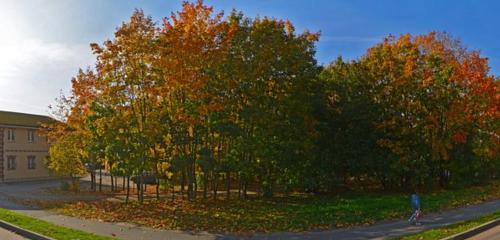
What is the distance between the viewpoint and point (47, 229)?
1527 cm

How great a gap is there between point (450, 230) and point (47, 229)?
12.7m

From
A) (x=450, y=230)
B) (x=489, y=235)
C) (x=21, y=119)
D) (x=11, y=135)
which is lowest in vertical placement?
(x=489, y=235)

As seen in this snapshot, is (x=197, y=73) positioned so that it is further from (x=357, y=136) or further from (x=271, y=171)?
(x=357, y=136)

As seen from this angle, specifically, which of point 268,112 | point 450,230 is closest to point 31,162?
point 268,112

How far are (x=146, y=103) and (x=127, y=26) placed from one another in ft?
11.9

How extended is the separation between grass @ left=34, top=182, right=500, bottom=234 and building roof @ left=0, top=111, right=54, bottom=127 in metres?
23.5

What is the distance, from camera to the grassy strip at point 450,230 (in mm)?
13180

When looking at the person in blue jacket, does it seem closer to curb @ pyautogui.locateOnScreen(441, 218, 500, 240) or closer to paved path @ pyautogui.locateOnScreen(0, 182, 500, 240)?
paved path @ pyautogui.locateOnScreen(0, 182, 500, 240)

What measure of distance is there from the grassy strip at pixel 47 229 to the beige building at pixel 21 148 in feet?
88.8

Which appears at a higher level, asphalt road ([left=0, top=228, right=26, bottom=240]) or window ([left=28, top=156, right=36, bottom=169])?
window ([left=28, top=156, right=36, bottom=169])

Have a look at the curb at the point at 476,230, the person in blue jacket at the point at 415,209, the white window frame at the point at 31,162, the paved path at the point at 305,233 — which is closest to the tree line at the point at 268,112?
the paved path at the point at 305,233

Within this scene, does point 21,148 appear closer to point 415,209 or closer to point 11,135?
point 11,135

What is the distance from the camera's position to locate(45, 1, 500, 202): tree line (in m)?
20.8

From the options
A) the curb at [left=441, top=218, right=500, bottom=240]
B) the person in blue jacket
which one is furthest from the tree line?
the curb at [left=441, top=218, right=500, bottom=240]
